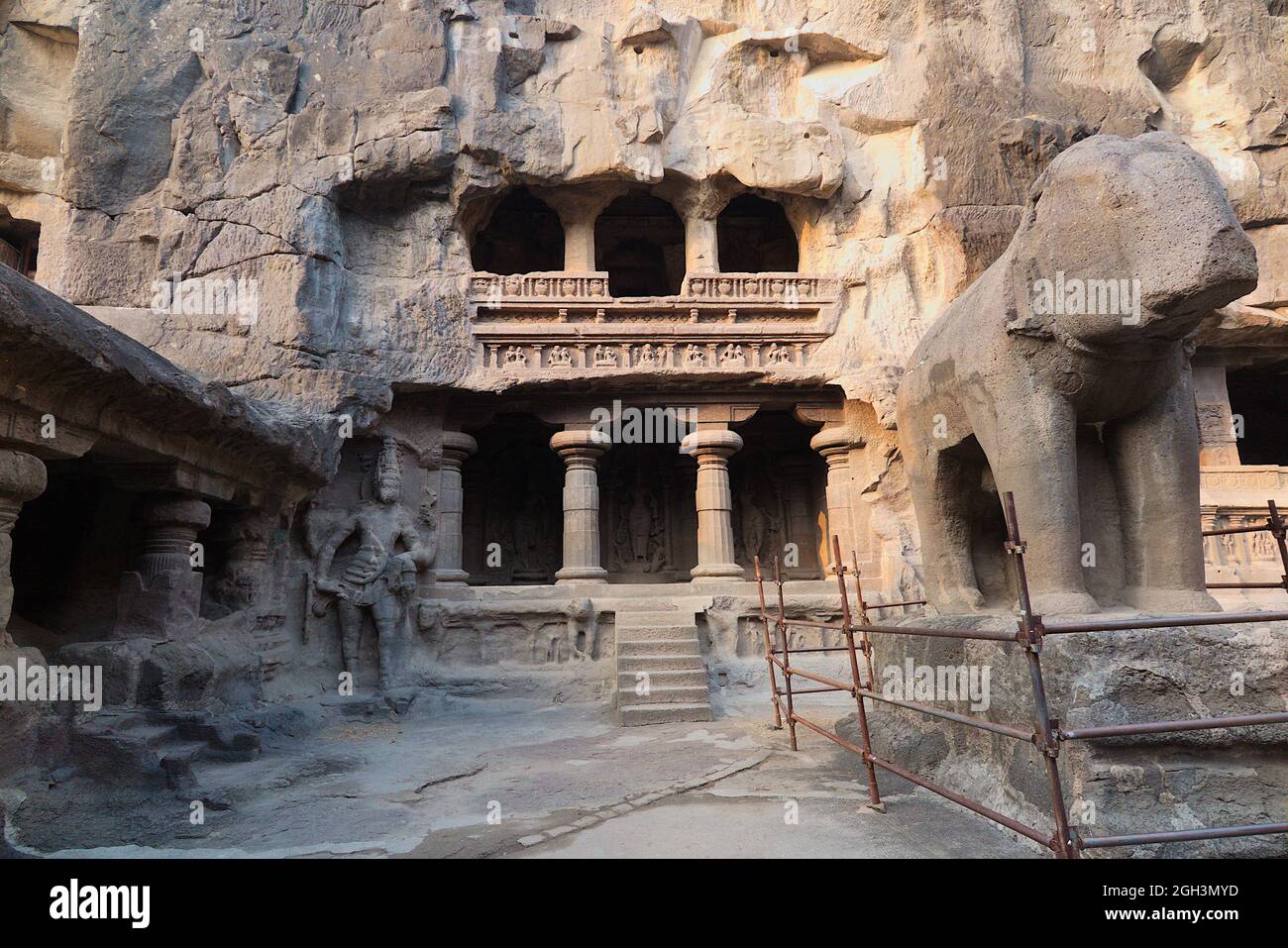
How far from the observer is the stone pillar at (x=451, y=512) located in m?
9.40

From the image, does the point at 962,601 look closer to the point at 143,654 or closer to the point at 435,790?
the point at 435,790

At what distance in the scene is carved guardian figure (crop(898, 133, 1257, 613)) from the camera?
3.06 meters

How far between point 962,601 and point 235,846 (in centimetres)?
389

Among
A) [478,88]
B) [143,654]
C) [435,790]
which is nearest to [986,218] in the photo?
[478,88]

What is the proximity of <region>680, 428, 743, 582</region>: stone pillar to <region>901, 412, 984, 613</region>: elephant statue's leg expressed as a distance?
5123 mm

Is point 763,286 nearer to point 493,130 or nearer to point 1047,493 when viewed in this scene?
point 493,130

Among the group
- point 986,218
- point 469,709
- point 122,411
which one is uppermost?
point 986,218

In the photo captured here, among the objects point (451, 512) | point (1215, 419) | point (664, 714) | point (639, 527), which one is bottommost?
point (664, 714)

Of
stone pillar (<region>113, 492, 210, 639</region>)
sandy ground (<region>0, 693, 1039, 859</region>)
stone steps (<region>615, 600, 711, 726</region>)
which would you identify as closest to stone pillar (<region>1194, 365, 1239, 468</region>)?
stone steps (<region>615, 600, 711, 726</region>)

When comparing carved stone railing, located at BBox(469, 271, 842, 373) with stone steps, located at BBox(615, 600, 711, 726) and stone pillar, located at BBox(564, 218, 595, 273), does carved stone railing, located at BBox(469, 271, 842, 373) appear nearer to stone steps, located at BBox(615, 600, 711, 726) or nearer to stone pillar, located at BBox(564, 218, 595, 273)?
stone pillar, located at BBox(564, 218, 595, 273)

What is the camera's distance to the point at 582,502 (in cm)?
987

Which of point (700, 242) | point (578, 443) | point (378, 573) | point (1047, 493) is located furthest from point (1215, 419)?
point (378, 573)

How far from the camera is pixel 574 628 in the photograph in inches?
342

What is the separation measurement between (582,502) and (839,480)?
3.45 m
